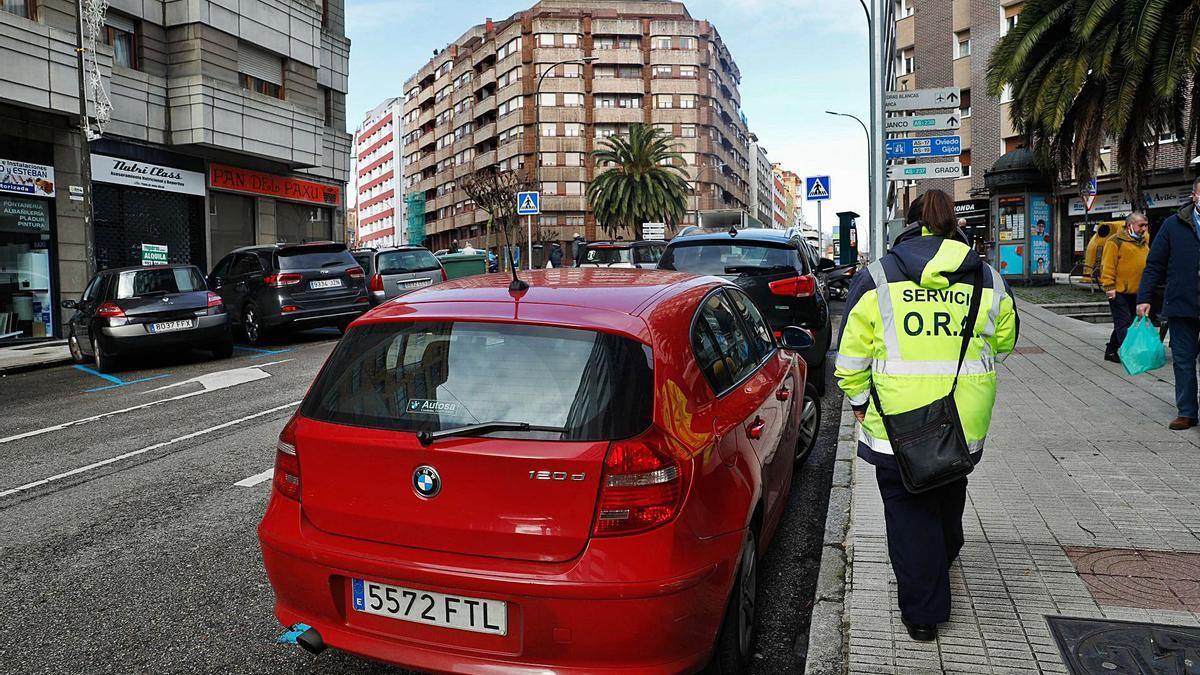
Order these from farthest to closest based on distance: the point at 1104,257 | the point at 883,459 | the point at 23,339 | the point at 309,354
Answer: the point at 23,339 < the point at 309,354 < the point at 1104,257 < the point at 883,459

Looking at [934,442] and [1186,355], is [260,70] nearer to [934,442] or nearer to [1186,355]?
[1186,355]

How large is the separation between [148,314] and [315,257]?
11.4 ft

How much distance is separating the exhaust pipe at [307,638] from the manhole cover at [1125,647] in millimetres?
2543

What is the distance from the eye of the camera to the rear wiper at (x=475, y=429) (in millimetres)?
2836

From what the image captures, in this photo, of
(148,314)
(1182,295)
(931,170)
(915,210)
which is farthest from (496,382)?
(148,314)

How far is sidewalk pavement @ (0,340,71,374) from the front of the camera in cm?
1438

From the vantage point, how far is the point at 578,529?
8.90ft

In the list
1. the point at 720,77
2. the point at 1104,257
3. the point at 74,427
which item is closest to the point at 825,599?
the point at 74,427

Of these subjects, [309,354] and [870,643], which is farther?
[309,354]

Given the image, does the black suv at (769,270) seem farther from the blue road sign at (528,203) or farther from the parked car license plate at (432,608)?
the blue road sign at (528,203)

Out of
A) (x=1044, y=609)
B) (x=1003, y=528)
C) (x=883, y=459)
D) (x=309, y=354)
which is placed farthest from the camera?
(x=309, y=354)

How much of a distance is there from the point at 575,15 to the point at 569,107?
851 cm

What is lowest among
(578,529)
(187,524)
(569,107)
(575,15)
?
(187,524)

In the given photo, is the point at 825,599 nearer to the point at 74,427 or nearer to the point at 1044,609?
the point at 1044,609
